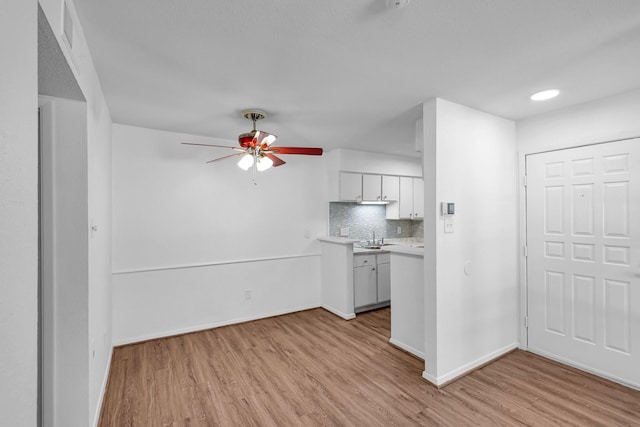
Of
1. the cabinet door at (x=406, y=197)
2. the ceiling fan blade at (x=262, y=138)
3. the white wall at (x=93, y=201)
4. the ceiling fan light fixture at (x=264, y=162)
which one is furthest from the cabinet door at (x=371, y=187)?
the white wall at (x=93, y=201)

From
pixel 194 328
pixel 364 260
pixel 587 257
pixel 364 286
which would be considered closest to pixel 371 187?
pixel 364 260

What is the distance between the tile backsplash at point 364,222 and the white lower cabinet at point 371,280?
722mm

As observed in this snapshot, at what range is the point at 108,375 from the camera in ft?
8.93

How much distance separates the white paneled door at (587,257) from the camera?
8.28 ft

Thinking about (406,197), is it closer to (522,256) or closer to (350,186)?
(350,186)

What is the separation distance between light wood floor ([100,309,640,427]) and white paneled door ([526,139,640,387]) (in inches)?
10.0

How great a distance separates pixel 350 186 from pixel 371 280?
1483 millimetres

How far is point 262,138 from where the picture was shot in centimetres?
262

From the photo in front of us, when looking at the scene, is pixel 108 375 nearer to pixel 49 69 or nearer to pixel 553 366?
pixel 49 69

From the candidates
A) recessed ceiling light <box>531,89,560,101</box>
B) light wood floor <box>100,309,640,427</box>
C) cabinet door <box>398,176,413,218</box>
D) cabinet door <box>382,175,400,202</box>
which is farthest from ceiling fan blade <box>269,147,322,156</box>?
cabinet door <box>398,176,413,218</box>

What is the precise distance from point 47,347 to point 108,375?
1265 mm
